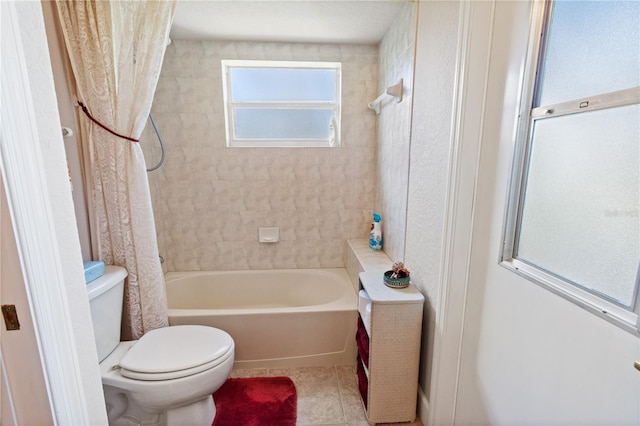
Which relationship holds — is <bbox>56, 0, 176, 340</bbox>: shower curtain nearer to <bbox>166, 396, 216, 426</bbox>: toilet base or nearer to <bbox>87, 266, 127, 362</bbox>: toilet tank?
<bbox>87, 266, 127, 362</bbox>: toilet tank

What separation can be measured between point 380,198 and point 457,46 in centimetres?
121

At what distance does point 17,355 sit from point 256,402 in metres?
1.19

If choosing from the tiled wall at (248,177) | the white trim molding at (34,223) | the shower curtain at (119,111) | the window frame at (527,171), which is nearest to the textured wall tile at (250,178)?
the tiled wall at (248,177)

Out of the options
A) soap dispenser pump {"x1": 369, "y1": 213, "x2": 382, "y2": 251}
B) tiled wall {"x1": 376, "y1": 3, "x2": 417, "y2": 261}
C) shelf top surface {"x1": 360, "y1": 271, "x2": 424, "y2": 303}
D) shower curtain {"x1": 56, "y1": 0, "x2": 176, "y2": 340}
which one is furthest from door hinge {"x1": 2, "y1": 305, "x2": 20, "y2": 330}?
soap dispenser pump {"x1": 369, "y1": 213, "x2": 382, "y2": 251}

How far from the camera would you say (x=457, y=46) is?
3.45 ft

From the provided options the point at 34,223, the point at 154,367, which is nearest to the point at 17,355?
the point at 34,223

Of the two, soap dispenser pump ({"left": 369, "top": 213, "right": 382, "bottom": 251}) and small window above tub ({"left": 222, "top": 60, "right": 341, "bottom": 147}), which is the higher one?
small window above tub ({"left": 222, "top": 60, "right": 341, "bottom": 147})

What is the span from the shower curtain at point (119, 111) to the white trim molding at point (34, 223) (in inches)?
32.6

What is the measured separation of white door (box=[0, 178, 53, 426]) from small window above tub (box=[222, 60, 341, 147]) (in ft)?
5.65

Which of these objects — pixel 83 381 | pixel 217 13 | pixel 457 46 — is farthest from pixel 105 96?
pixel 457 46

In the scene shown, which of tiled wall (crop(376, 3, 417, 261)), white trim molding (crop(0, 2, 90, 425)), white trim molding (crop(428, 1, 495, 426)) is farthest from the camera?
tiled wall (crop(376, 3, 417, 261))

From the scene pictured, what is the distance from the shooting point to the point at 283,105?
2248 millimetres

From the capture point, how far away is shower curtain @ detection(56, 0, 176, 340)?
1292 millimetres

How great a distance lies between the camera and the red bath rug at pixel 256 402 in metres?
1.43
